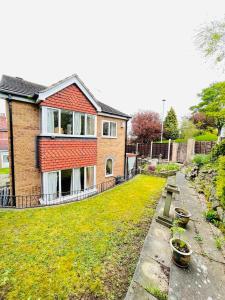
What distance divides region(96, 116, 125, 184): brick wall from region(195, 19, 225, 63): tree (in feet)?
21.9

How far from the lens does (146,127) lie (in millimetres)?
22578

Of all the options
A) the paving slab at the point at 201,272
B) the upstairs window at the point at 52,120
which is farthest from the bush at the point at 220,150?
the upstairs window at the point at 52,120

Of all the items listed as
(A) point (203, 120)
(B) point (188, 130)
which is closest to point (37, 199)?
(B) point (188, 130)

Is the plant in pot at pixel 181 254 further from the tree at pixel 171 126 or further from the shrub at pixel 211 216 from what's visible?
the tree at pixel 171 126

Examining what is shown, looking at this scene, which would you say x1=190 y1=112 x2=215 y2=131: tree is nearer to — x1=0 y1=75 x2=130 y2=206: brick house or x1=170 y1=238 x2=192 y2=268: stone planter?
x1=0 y1=75 x2=130 y2=206: brick house

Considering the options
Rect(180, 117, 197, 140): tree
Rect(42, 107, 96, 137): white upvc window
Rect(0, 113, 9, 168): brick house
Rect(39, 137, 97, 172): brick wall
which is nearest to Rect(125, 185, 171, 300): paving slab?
Rect(39, 137, 97, 172): brick wall

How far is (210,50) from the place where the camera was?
557 centimetres

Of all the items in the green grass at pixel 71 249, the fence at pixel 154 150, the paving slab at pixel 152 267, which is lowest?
the green grass at pixel 71 249

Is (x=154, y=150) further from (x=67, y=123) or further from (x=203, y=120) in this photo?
(x=67, y=123)

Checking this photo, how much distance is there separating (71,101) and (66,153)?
3063mm

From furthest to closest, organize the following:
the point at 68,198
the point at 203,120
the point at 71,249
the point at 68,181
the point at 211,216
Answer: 1. the point at 203,120
2. the point at 68,181
3. the point at 68,198
4. the point at 211,216
5. the point at 71,249

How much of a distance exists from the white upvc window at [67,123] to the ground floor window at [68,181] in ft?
7.42

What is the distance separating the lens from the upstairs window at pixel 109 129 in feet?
34.7

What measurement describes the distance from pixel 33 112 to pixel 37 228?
18.2ft
